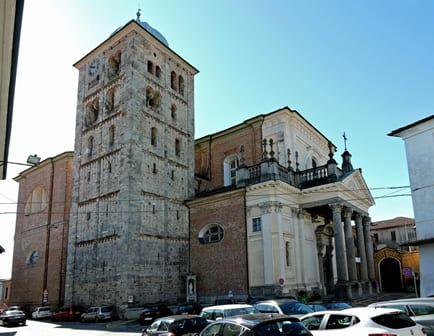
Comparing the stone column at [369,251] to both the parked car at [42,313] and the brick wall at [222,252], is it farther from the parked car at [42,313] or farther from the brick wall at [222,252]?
the parked car at [42,313]

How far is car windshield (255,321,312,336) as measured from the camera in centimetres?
703

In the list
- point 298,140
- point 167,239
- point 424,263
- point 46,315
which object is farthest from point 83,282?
point 424,263

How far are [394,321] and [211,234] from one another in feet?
69.8

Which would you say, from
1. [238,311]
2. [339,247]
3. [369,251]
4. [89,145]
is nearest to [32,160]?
[238,311]

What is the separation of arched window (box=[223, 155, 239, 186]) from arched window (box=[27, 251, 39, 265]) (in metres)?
18.2

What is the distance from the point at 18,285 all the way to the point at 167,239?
18207 mm

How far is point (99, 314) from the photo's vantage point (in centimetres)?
2473

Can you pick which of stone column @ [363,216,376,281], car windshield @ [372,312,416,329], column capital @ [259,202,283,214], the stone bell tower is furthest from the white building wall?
the stone bell tower

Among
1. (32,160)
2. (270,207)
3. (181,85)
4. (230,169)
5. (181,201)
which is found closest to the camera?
(32,160)

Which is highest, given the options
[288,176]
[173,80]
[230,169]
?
[173,80]

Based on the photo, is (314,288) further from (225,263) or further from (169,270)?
(169,270)

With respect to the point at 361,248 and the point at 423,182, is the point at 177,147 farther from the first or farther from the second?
the point at 423,182

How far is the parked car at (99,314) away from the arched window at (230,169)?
13.6 meters

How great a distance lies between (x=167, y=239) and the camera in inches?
1152
